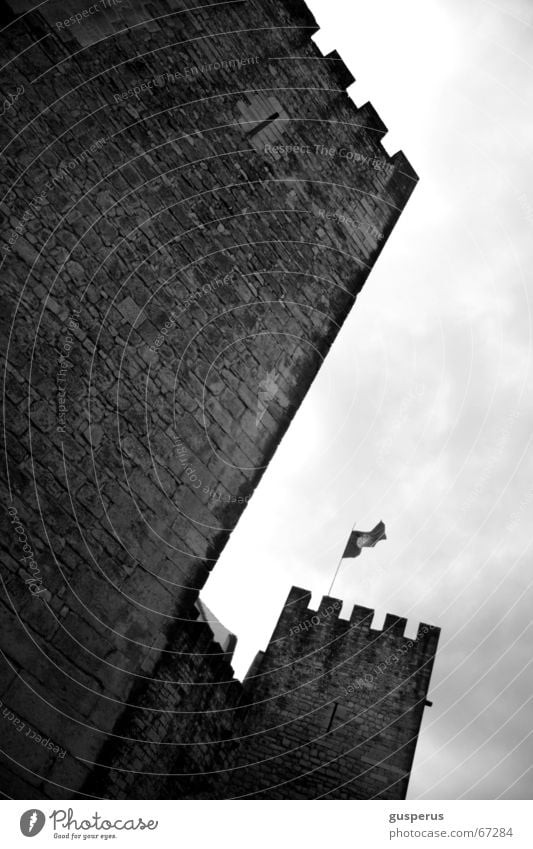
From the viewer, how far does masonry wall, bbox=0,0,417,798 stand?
189 inches

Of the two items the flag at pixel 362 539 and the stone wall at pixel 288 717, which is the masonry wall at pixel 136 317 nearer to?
the stone wall at pixel 288 717

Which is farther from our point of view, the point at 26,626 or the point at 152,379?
the point at 152,379

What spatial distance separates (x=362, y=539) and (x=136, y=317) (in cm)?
1001

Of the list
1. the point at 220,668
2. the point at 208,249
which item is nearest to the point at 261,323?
the point at 208,249

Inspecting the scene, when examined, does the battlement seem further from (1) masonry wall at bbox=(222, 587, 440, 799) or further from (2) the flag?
(2) the flag

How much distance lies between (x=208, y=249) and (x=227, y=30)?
3187 millimetres

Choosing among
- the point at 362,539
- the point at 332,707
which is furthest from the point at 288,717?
the point at 362,539

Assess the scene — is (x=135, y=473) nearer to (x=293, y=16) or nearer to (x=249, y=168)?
(x=249, y=168)

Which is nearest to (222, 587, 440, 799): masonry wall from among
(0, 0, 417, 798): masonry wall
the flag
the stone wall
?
the stone wall

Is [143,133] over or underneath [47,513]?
over

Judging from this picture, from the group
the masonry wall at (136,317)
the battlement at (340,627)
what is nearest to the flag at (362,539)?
the battlement at (340,627)

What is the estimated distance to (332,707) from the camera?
10.8 metres

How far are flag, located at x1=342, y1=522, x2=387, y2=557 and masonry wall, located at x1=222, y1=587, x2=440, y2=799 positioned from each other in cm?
181

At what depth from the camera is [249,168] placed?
7262 mm
